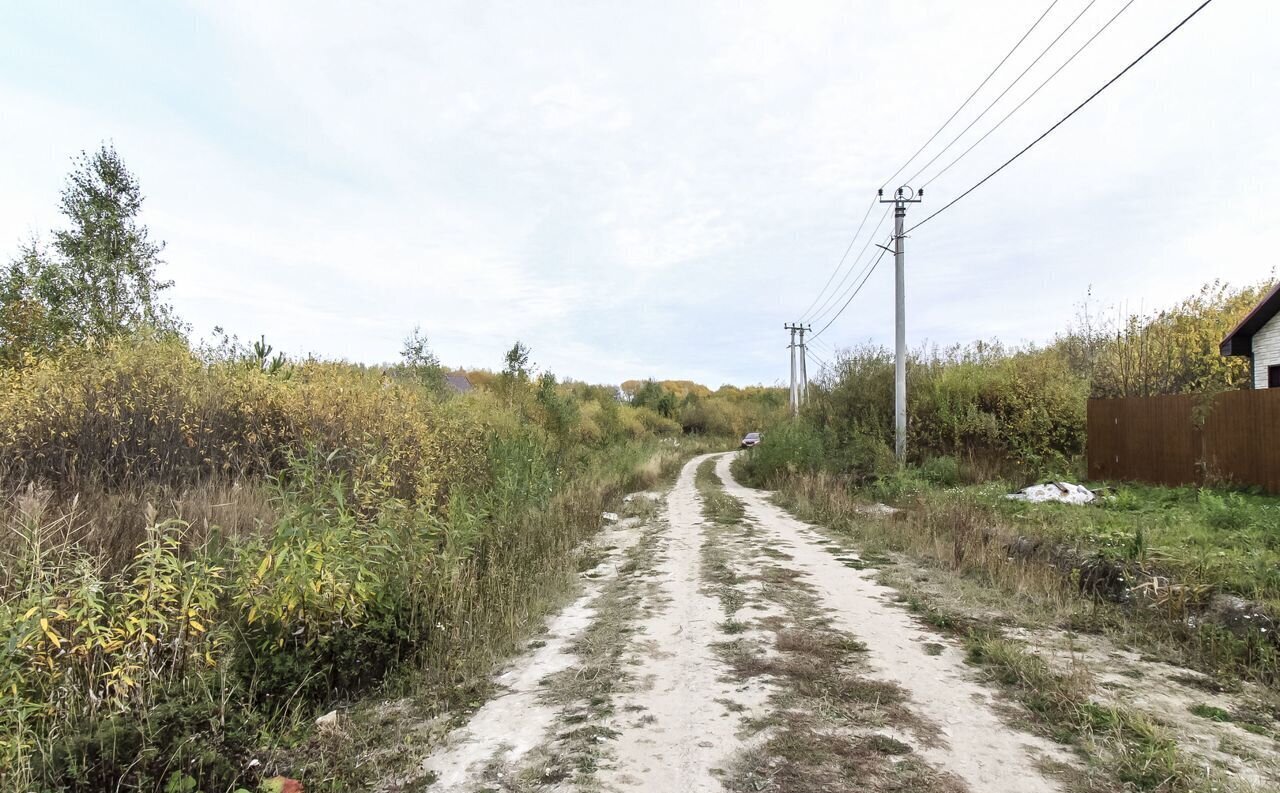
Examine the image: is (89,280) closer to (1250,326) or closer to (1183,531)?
(1183,531)

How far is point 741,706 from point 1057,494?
9.19 m

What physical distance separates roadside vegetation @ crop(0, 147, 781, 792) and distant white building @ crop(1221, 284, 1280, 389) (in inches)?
567

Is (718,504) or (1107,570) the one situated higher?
(1107,570)

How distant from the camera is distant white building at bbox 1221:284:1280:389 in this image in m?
12.0

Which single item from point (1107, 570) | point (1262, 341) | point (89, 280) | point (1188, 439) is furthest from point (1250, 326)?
point (89, 280)

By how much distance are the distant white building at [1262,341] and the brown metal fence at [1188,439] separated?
283 centimetres

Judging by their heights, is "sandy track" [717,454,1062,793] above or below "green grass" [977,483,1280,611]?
below

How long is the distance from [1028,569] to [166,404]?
32.2 feet

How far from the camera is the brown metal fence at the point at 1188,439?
30.0 ft

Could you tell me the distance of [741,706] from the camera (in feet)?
12.0

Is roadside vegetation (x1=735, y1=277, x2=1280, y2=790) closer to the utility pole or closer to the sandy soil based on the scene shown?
the sandy soil

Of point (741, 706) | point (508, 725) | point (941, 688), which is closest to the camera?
point (508, 725)

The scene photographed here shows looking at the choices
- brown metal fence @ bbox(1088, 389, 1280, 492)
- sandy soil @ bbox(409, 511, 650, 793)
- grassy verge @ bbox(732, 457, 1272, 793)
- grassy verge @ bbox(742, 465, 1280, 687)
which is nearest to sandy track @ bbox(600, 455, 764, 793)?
sandy soil @ bbox(409, 511, 650, 793)

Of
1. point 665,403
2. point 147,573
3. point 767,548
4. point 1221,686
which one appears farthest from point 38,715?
point 665,403
